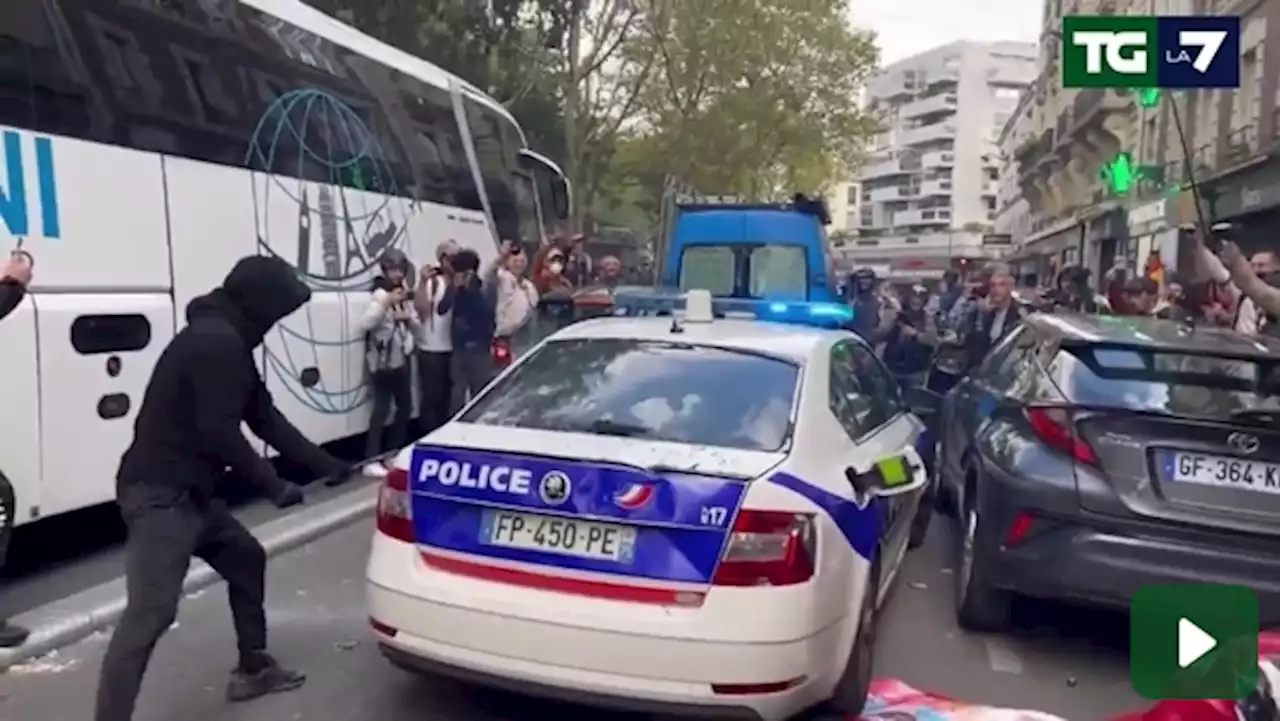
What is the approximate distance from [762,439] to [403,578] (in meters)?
1.32

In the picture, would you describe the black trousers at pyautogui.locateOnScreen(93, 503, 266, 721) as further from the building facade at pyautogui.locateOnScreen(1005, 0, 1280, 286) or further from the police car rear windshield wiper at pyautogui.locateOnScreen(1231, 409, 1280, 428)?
the building facade at pyautogui.locateOnScreen(1005, 0, 1280, 286)

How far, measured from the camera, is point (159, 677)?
505cm

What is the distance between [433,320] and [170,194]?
3356 millimetres

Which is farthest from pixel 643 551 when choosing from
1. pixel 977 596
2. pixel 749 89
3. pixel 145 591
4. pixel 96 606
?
pixel 749 89

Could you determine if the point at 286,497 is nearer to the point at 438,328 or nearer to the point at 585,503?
the point at 585,503

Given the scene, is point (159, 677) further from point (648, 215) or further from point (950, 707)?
point (648, 215)

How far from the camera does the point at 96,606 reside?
5707 millimetres

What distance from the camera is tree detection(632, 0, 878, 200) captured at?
1326 inches

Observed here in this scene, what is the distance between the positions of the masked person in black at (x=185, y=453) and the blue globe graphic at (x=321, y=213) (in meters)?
3.72

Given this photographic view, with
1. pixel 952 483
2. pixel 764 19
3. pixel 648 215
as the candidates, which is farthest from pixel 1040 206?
pixel 952 483

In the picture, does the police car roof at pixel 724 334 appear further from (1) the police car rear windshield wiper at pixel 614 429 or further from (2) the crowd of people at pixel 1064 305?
(2) the crowd of people at pixel 1064 305

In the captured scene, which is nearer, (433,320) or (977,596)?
(977,596)

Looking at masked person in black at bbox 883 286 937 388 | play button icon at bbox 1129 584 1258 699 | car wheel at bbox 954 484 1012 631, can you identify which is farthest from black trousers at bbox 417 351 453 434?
play button icon at bbox 1129 584 1258 699

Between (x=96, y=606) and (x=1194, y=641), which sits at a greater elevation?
(x=1194, y=641)
